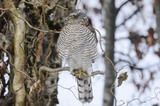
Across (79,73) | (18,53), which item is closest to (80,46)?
(79,73)

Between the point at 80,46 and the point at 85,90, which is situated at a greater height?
the point at 80,46

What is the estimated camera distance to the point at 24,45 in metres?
3.78

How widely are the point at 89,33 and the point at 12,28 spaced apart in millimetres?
588

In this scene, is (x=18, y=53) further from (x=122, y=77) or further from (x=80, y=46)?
(x=122, y=77)

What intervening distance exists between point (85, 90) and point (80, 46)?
0.37 m

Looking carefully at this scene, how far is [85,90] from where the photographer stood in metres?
4.21

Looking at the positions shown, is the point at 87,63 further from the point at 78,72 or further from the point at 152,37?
the point at 152,37

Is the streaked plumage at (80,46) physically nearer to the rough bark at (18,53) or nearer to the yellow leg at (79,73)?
the yellow leg at (79,73)

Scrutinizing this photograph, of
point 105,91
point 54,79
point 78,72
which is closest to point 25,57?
point 54,79

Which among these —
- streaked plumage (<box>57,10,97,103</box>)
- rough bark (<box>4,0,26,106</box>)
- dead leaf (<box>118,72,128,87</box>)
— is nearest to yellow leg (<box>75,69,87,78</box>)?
streaked plumage (<box>57,10,97,103</box>)

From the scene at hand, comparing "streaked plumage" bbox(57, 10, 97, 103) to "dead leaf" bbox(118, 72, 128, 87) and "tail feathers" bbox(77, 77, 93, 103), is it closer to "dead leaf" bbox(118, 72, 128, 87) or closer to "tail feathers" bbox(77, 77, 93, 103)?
"tail feathers" bbox(77, 77, 93, 103)

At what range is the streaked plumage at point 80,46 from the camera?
12.9ft

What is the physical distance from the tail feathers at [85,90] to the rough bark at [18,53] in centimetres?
64

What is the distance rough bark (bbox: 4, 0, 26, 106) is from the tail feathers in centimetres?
64
